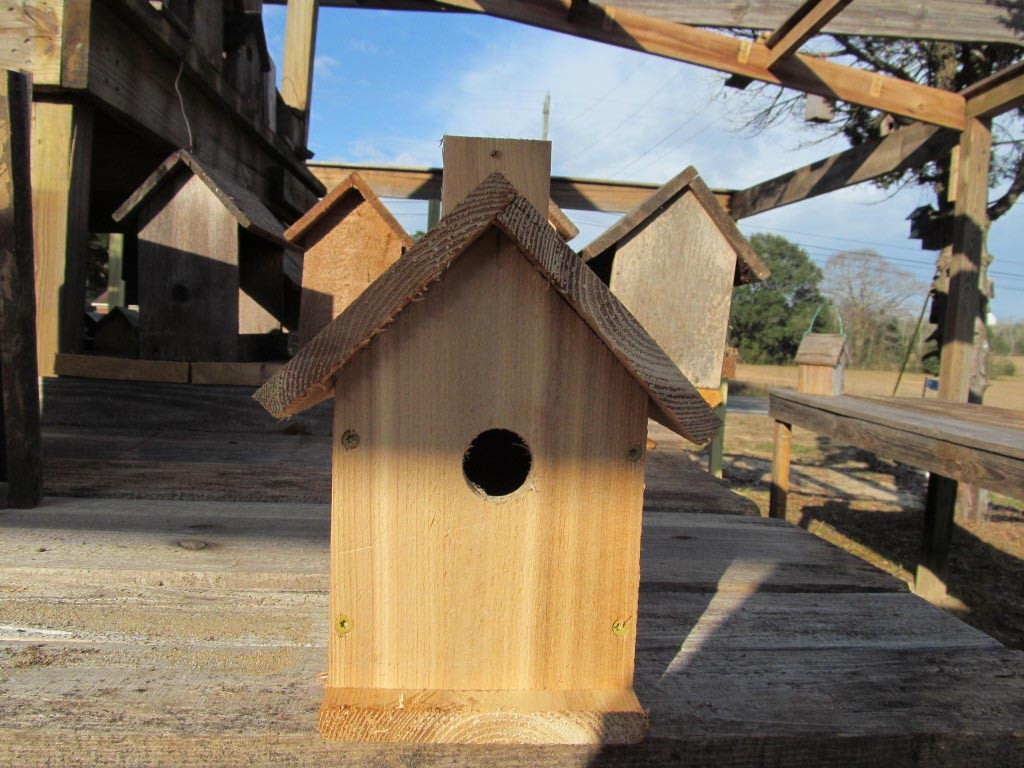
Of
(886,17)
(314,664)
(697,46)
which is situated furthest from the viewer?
(886,17)

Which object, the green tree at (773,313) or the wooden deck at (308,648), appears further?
the green tree at (773,313)

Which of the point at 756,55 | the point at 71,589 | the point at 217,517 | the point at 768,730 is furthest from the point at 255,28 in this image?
the point at 768,730

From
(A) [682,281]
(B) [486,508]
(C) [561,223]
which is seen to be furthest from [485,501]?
(A) [682,281]

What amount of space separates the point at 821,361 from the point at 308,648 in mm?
4126

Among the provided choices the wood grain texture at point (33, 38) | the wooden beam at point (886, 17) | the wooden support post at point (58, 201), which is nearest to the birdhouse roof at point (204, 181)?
the wooden support post at point (58, 201)

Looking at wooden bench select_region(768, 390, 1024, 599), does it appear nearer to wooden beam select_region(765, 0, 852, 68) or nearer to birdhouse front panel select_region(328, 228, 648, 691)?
wooden beam select_region(765, 0, 852, 68)

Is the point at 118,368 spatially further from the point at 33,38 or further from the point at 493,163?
the point at 493,163

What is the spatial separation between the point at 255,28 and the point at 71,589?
12.9 feet

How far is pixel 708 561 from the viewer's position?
5.74 feet

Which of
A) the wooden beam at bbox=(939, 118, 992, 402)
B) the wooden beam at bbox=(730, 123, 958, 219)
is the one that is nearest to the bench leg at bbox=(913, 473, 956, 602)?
the wooden beam at bbox=(939, 118, 992, 402)

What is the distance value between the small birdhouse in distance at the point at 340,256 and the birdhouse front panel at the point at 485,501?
5.08ft

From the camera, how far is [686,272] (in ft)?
7.89

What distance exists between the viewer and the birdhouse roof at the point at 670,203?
232 centimetres

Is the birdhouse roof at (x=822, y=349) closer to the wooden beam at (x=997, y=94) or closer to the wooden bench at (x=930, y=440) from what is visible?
the wooden bench at (x=930, y=440)
